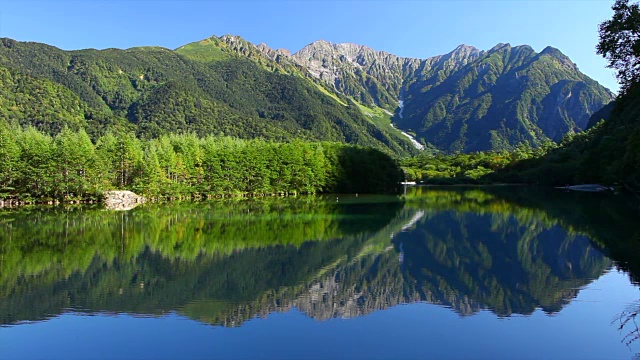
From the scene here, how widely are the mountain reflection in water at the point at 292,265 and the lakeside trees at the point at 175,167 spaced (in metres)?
20.7

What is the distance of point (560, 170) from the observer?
4865 inches

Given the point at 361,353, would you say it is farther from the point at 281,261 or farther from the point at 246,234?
the point at 246,234

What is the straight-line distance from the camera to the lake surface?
12888 mm

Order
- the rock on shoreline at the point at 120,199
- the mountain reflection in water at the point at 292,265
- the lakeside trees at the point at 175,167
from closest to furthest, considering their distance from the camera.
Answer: the mountain reflection in water at the point at 292,265 < the lakeside trees at the point at 175,167 < the rock on shoreline at the point at 120,199

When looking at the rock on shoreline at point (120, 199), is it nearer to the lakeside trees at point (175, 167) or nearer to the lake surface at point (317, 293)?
the lakeside trees at point (175, 167)

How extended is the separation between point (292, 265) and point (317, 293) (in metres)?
5.34

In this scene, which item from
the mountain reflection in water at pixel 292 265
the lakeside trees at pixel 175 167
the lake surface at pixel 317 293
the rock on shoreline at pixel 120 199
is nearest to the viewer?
the lake surface at pixel 317 293

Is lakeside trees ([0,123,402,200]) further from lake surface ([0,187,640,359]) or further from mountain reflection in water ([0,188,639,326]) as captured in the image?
lake surface ([0,187,640,359])

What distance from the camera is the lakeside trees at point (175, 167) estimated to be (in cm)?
6034

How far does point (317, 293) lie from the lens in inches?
722

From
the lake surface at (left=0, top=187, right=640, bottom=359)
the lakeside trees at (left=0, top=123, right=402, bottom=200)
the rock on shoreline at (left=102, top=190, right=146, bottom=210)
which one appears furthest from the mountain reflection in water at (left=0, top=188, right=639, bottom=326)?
the lakeside trees at (left=0, top=123, right=402, bottom=200)

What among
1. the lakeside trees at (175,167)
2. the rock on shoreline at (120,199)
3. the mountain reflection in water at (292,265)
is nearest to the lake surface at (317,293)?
the mountain reflection in water at (292,265)

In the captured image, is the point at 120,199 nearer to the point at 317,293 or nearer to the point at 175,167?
the point at 175,167

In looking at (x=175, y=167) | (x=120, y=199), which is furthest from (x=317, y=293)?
(x=175, y=167)
